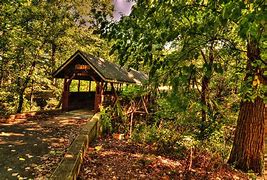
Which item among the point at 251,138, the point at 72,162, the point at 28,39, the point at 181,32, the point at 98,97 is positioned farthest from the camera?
the point at 98,97

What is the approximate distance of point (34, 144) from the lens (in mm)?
9359

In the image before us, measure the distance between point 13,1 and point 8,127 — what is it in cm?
607

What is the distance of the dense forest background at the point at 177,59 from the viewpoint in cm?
333

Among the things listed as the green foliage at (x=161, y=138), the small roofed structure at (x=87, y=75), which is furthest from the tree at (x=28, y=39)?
the green foliage at (x=161, y=138)

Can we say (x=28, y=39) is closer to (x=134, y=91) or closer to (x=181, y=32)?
(x=134, y=91)

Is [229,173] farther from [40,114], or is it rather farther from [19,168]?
[40,114]

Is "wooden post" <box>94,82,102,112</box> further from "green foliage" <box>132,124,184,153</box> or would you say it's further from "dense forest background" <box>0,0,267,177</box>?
"green foliage" <box>132,124,184,153</box>

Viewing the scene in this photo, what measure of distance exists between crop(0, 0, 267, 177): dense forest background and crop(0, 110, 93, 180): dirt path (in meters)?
2.59

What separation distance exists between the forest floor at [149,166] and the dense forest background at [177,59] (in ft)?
2.64

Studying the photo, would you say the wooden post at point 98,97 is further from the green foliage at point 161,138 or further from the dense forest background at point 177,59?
the green foliage at point 161,138

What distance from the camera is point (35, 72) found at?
15867mm

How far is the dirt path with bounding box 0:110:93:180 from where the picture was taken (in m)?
6.74

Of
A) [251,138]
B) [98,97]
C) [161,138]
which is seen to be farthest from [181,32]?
[98,97]

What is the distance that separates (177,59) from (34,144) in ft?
25.1
